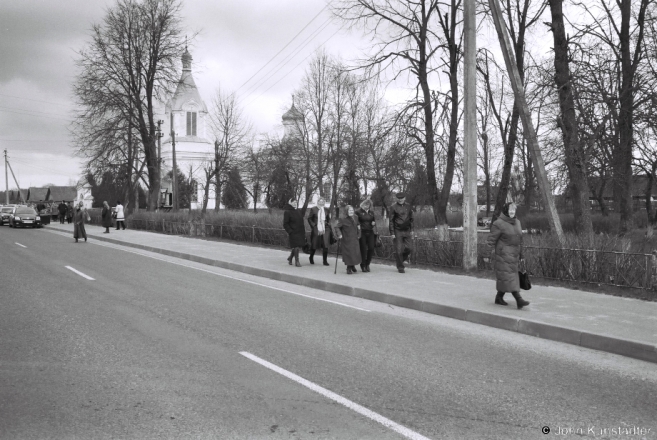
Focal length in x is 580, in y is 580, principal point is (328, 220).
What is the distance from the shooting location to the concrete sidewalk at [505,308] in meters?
7.11

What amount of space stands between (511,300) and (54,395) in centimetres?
717

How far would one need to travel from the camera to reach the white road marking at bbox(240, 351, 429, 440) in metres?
4.14

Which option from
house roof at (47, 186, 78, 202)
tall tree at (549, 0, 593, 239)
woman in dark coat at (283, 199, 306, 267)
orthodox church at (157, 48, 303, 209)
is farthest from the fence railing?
house roof at (47, 186, 78, 202)

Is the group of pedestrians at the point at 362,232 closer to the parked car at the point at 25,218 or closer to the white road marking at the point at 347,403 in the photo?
the white road marking at the point at 347,403

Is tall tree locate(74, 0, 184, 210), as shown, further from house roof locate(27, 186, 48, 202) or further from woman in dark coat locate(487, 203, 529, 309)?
house roof locate(27, 186, 48, 202)

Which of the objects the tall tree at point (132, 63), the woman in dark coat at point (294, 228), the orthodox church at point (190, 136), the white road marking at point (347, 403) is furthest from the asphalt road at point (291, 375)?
the orthodox church at point (190, 136)

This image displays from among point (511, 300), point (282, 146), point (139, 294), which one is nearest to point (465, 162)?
point (511, 300)

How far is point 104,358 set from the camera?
601cm

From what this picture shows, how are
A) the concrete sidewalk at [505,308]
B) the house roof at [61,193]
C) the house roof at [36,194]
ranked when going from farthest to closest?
the house roof at [36,194]
the house roof at [61,193]
the concrete sidewalk at [505,308]

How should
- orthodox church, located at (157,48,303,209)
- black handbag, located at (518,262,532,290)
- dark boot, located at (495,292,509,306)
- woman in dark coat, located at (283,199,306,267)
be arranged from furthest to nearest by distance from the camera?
orthodox church, located at (157,48,303,209), woman in dark coat, located at (283,199,306,267), dark boot, located at (495,292,509,306), black handbag, located at (518,262,532,290)

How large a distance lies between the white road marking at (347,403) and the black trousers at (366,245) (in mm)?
8007

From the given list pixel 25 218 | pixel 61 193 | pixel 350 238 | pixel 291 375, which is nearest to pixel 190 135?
pixel 25 218

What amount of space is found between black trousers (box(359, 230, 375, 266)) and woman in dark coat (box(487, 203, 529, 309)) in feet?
17.6

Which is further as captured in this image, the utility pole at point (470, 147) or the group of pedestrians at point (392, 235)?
the utility pole at point (470, 147)
